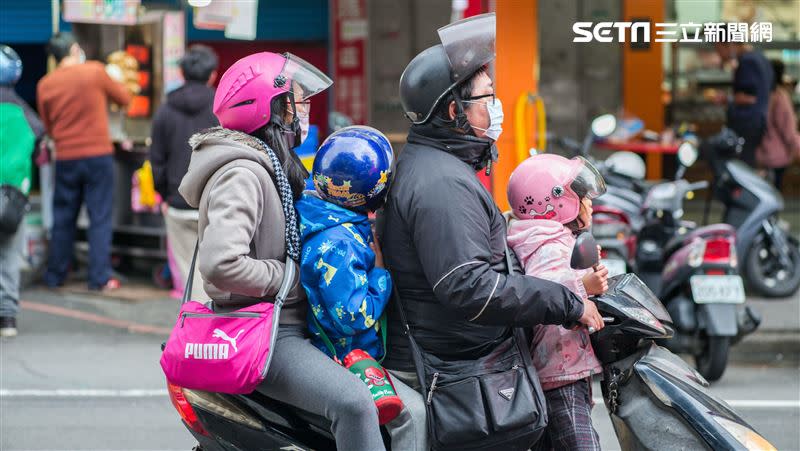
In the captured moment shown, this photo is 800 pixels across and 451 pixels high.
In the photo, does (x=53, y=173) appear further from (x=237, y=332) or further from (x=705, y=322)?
(x=237, y=332)

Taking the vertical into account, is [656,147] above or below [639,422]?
above

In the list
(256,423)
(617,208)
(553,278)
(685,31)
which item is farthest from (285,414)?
(685,31)

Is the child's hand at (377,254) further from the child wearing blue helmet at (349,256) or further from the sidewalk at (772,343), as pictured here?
the sidewalk at (772,343)

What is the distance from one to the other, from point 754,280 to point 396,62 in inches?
223

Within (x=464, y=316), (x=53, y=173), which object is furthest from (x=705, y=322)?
(x=53, y=173)

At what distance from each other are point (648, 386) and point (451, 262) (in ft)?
2.52

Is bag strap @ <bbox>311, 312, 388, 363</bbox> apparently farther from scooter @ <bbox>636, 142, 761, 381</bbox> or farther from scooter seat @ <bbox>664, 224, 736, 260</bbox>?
scooter seat @ <bbox>664, 224, 736, 260</bbox>

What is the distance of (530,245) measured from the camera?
3703 mm

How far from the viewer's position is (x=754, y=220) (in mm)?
9531

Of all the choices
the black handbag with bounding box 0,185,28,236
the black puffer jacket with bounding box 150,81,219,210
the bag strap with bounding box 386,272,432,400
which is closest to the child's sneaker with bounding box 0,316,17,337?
the black handbag with bounding box 0,185,28,236

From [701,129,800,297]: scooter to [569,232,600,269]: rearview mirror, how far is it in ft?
21.4

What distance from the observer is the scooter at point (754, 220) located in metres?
9.54

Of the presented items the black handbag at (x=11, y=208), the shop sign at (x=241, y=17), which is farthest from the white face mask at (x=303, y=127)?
the shop sign at (x=241, y=17)

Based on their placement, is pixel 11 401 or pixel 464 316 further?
pixel 11 401
